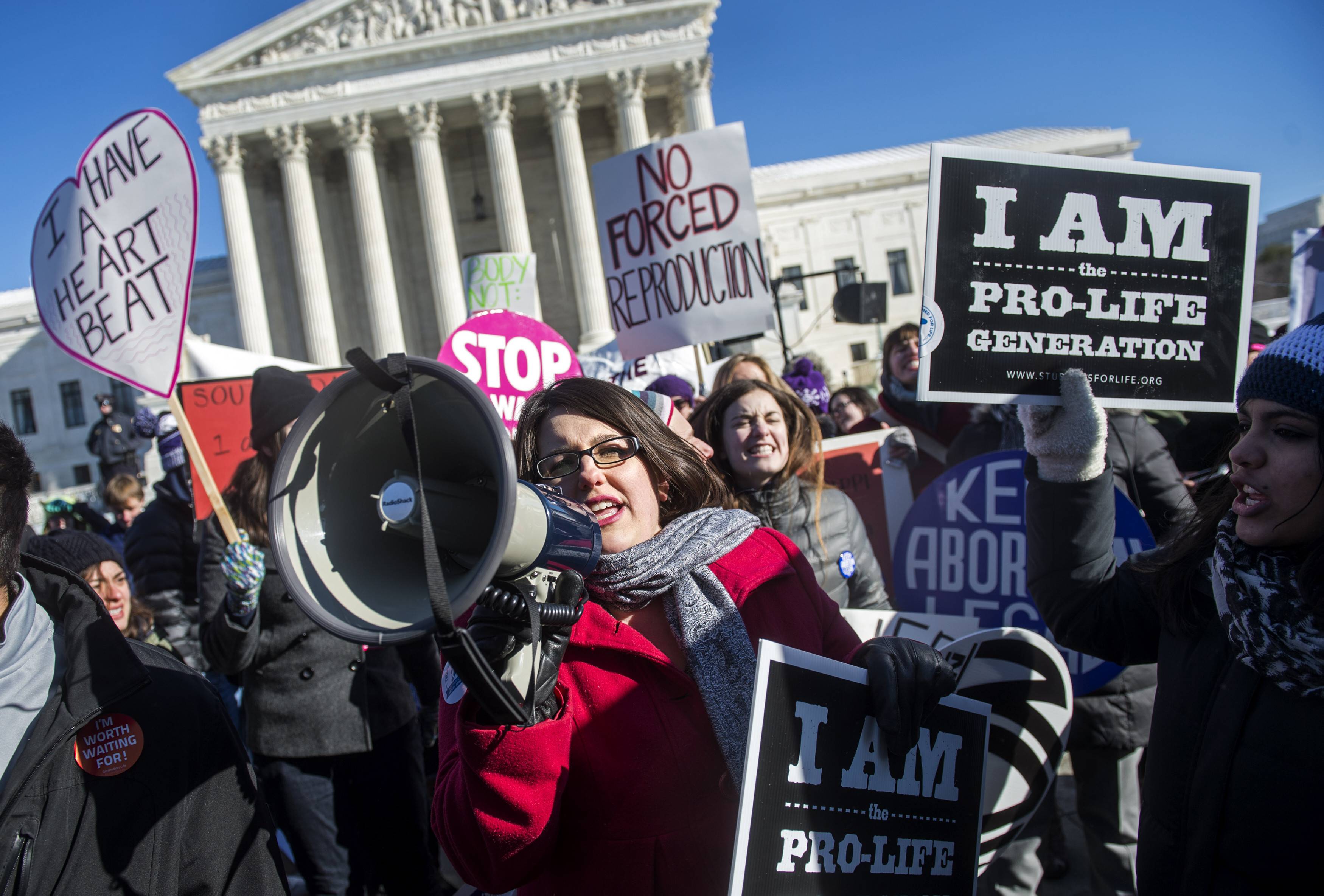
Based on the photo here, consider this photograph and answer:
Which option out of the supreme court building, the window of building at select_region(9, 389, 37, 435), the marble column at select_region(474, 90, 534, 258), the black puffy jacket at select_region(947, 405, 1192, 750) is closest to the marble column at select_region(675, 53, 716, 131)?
the supreme court building

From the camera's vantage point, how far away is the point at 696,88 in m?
29.8

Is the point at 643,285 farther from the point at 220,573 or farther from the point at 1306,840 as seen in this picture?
the point at 1306,840

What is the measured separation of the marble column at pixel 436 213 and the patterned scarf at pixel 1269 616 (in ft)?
97.1

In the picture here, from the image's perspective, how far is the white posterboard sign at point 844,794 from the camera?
4.71 feet

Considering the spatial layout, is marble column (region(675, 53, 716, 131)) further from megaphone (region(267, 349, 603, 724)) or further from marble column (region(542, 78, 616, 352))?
megaphone (region(267, 349, 603, 724))

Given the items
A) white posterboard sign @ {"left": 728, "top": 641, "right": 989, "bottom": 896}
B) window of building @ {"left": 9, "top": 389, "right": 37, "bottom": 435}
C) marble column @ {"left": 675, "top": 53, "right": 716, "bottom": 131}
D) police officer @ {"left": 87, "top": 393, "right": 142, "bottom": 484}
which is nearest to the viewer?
white posterboard sign @ {"left": 728, "top": 641, "right": 989, "bottom": 896}

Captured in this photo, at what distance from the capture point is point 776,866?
4.70 ft

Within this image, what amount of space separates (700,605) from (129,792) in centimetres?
111

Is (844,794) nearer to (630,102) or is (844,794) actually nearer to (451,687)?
(451,687)

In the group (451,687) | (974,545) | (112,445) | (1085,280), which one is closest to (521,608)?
(451,687)

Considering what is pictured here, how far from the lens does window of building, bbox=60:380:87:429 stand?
39.7 metres

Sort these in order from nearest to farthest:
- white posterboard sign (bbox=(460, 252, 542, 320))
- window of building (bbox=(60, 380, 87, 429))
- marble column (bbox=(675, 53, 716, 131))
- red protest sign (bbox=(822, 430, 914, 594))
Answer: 1. red protest sign (bbox=(822, 430, 914, 594))
2. white posterboard sign (bbox=(460, 252, 542, 320))
3. marble column (bbox=(675, 53, 716, 131))
4. window of building (bbox=(60, 380, 87, 429))


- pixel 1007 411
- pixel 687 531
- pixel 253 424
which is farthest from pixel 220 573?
pixel 1007 411

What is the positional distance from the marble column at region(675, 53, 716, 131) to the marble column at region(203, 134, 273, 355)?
15266 millimetres
